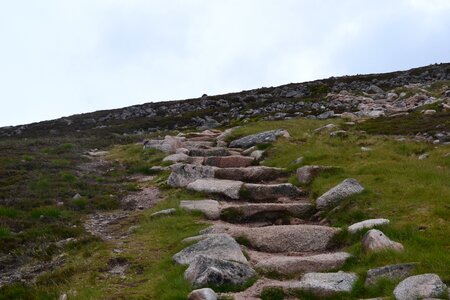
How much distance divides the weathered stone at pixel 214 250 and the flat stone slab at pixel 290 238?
44.6 inches

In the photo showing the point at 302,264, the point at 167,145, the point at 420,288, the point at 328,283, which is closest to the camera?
the point at 420,288

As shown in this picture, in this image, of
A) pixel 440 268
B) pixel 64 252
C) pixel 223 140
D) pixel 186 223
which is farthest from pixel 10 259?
pixel 223 140

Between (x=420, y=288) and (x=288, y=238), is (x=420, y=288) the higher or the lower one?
the higher one

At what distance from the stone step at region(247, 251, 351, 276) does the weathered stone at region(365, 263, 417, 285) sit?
1.16 metres

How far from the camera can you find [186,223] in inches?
537

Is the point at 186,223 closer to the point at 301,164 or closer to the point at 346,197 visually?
the point at 346,197

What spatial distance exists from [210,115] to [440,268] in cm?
4246

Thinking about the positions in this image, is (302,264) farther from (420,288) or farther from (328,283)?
(420,288)

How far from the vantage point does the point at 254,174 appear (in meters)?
18.4

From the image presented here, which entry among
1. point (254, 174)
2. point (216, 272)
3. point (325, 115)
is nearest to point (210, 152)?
point (254, 174)

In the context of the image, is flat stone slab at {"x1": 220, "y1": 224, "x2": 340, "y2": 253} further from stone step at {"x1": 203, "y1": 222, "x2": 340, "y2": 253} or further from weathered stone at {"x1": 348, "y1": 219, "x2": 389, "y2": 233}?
weathered stone at {"x1": 348, "y1": 219, "x2": 389, "y2": 233}

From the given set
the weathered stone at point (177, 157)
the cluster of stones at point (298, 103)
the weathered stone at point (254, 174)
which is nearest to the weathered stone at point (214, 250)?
the weathered stone at point (254, 174)

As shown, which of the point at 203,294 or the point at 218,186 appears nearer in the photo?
the point at 203,294

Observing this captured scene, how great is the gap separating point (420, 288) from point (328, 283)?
1670 millimetres
